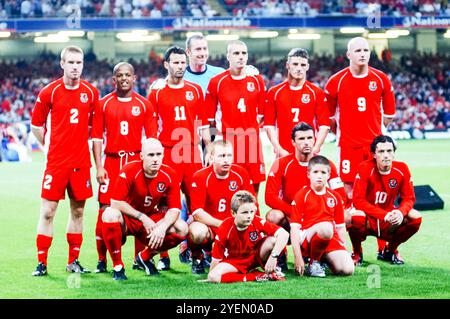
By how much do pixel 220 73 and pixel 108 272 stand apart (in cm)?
236

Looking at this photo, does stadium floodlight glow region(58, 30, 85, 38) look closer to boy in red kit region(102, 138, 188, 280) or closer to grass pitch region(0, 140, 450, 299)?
grass pitch region(0, 140, 450, 299)

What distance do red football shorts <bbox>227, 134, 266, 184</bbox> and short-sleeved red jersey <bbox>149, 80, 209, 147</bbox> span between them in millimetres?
433

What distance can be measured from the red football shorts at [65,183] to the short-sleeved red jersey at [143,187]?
48cm

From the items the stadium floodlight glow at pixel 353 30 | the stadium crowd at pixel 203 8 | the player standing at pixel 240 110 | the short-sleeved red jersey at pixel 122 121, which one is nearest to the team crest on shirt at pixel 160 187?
the short-sleeved red jersey at pixel 122 121

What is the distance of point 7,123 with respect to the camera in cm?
3175

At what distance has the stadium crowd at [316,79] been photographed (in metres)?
34.9

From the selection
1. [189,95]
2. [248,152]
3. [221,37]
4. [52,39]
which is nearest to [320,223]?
[248,152]

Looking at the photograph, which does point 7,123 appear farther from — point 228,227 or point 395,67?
point 228,227

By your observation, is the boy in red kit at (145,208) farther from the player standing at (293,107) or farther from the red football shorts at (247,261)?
the player standing at (293,107)

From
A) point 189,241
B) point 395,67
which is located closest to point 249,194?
point 189,241

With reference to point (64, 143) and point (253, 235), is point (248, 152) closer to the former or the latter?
point (253, 235)

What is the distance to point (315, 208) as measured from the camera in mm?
7660

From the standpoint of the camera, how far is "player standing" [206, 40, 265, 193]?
8.70m
